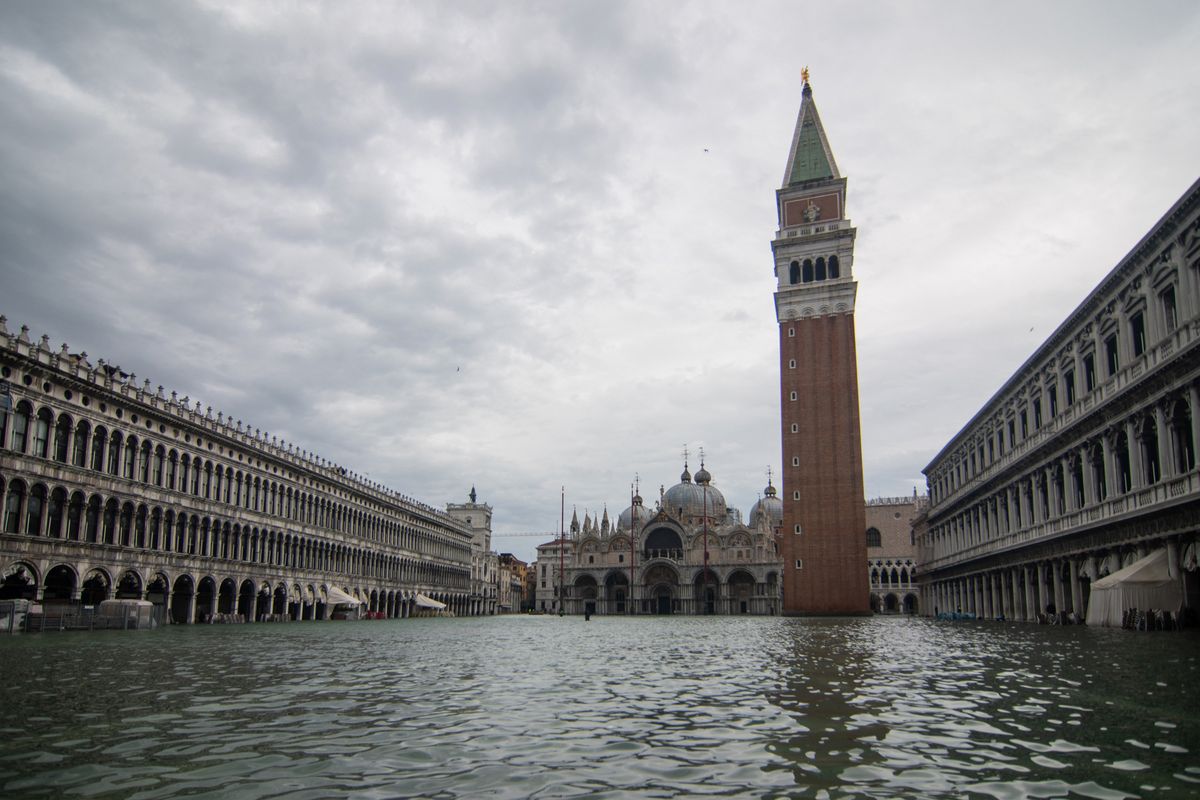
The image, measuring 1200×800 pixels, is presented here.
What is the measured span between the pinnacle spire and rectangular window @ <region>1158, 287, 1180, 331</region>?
51333 millimetres

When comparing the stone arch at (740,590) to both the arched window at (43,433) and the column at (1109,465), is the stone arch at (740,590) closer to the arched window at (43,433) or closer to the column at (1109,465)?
the column at (1109,465)

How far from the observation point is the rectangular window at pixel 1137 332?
2845cm

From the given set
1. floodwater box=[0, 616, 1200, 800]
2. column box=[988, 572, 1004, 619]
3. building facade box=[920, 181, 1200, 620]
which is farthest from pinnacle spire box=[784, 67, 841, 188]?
floodwater box=[0, 616, 1200, 800]

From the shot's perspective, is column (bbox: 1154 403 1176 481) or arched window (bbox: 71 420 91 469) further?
arched window (bbox: 71 420 91 469)

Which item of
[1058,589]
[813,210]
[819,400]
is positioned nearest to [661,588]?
[819,400]

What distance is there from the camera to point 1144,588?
83.8ft

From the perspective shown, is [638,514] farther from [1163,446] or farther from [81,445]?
[1163,446]

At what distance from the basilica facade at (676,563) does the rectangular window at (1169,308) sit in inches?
2759

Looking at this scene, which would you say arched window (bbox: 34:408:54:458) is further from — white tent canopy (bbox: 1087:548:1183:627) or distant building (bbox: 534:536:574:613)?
distant building (bbox: 534:536:574:613)

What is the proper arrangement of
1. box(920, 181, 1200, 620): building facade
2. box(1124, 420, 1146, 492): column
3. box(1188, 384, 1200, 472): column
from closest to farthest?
1. box(1188, 384, 1200, 472): column
2. box(920, 181, 1200, 620): building facade
3. box(1124, 420, 1146, 492): column

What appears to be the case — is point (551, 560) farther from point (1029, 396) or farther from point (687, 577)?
point (1029, 396)

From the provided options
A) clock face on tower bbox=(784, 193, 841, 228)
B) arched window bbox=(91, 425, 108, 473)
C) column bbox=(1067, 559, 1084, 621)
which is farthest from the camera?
clock face on tower bbox=(784, 193, 841, 228)

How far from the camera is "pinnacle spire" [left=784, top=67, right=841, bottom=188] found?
76.4 m

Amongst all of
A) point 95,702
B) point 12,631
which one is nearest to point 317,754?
point 95,702
